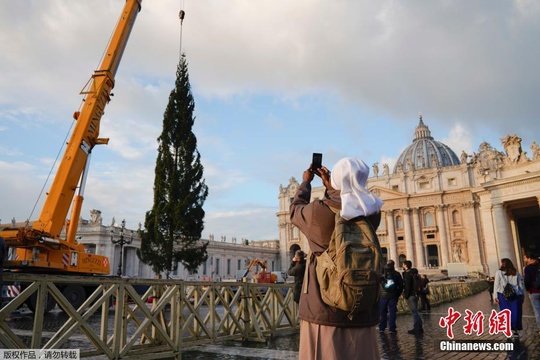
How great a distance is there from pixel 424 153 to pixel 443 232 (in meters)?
34.8

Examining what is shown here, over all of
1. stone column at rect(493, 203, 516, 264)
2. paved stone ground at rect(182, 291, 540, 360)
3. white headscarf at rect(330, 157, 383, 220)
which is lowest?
paved stone ground at rect(182, 291, 540, 360)

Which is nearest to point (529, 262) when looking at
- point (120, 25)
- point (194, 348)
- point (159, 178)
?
point (194, 348)

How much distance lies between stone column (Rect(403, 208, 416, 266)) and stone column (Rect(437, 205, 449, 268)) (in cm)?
485

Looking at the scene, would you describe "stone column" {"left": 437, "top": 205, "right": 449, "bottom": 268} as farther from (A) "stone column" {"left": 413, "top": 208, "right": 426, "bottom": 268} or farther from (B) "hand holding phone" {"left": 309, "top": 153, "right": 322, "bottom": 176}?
(B) "hand holding phone" {"left": 309, "top": 153, "right": 322, "bottom": 176}

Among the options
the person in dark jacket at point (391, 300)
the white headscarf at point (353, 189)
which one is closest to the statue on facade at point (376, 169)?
the person in dark jacket at point (391, 300)

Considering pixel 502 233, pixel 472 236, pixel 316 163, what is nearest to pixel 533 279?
pixel 316 163

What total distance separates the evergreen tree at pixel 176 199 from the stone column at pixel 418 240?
177 ft

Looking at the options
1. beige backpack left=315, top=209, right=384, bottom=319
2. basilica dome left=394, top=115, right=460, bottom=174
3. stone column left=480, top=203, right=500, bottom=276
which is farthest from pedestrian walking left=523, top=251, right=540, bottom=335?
basilica dome left=394, top=115, right=460, bottom=174

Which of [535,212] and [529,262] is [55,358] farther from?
[535,212]

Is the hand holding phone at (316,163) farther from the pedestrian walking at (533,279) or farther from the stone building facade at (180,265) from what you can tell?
the stone building facade at (180,265)

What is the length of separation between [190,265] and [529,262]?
20.4m

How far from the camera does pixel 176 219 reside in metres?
24.6

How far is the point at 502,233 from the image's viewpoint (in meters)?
25.4

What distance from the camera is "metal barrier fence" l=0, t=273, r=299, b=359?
5.07m
